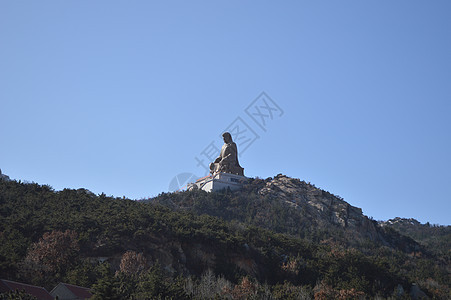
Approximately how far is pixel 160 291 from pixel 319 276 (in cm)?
1361

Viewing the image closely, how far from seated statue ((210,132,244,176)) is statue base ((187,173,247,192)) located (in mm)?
667

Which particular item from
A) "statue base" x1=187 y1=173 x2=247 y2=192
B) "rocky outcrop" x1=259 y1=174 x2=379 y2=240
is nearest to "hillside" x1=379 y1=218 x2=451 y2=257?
"rocky outcrop" x1=259 y1=174 x2=379 y2=240

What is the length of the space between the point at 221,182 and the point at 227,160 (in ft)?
8.48

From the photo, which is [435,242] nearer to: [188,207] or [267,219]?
[267,219]

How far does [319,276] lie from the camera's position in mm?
32781

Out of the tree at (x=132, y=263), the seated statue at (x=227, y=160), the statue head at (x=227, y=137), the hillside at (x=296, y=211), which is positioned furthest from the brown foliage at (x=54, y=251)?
the statue head at (x=227, y=137)

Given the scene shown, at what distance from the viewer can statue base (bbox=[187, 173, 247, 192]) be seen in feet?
166

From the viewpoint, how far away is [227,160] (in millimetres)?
52562

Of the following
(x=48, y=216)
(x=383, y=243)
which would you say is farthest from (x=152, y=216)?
(x=383, y=243)

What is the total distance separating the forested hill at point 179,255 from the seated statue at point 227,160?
7695mm

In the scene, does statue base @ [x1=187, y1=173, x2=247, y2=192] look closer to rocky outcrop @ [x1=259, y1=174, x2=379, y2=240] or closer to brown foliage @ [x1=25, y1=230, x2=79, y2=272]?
rocky outcrop @ [x1=259, y1=174, x2=379, y2=240]

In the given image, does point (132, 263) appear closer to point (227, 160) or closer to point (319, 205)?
point (319, 205)

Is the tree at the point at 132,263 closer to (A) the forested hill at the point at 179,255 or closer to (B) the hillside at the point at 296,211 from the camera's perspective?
(A) the forested hill at the point at 179,255

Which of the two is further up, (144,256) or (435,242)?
(435,242)
